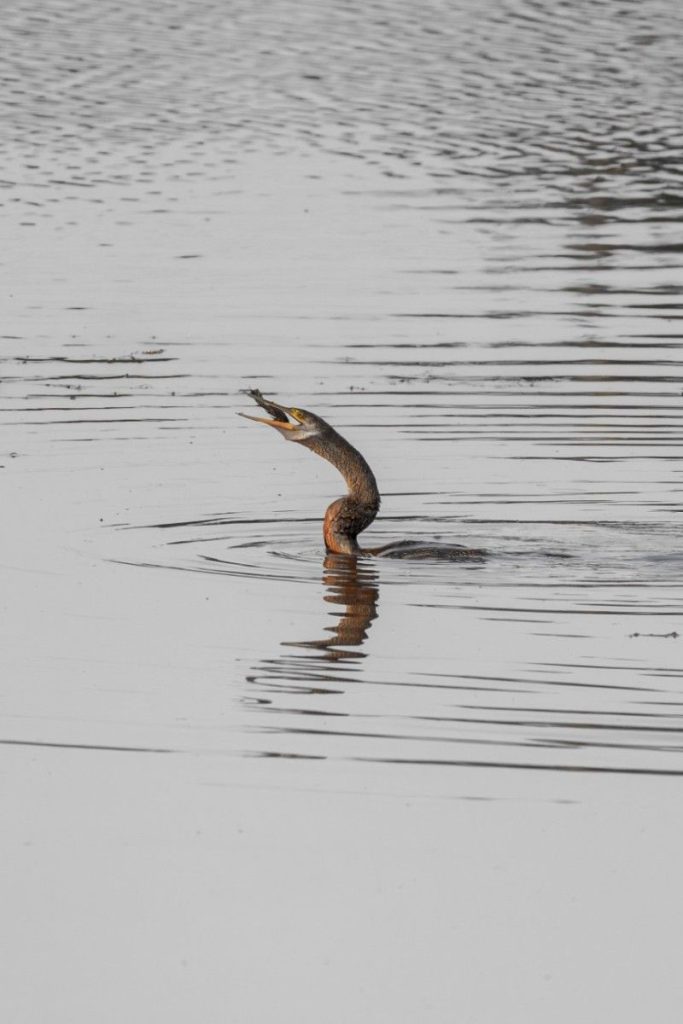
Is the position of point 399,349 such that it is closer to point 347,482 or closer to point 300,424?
point 300,424

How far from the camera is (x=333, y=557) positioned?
12086 mm

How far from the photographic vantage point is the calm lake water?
7.23m

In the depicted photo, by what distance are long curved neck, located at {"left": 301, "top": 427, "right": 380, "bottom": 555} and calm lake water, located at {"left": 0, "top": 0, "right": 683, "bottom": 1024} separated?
143 mm

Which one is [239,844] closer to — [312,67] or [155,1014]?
[155,1014]

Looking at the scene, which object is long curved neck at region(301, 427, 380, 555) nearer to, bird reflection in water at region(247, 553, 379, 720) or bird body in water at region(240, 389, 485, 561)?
bird body in water at region(240, 389, 485, 561)

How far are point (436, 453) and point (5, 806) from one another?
722cm

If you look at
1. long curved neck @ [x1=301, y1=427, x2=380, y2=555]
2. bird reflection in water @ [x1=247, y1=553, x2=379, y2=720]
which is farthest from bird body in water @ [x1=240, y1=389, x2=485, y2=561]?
bird reflection in water @ [x1=247, y1=553, x2=379, y2=720]

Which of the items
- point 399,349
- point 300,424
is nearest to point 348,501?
point 300,424

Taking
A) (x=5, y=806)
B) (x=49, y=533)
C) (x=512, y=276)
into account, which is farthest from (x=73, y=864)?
(x=512, y=276)

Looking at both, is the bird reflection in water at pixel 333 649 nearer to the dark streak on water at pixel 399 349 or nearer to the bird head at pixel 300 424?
the dark streak on water at pixel 399 349

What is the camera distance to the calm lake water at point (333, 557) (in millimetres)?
7230

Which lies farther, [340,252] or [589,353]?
[340,252]

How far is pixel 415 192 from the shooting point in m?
25.6

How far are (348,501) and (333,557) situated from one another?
34 cm
